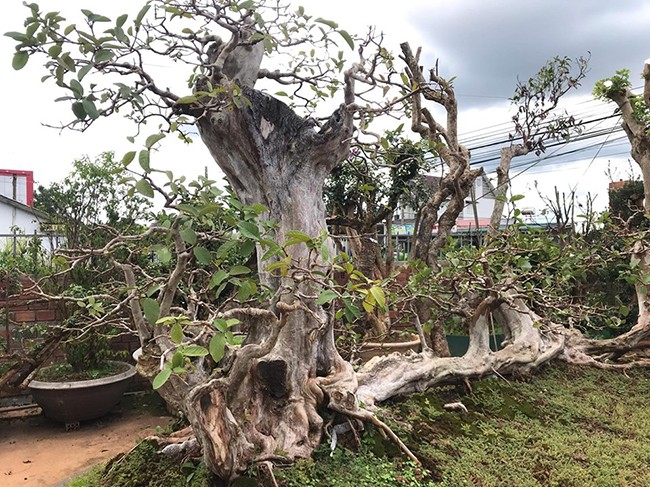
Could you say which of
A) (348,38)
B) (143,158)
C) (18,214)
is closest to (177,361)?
(143,158)

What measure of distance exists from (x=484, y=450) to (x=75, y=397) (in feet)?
9.58

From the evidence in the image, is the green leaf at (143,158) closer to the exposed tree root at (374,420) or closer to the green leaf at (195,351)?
the green leaf at (195,351)

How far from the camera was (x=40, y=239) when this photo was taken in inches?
165

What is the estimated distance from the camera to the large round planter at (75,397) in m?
3.28

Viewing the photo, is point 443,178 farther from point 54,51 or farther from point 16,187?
point 16,187

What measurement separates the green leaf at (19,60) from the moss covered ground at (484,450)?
1296 mm

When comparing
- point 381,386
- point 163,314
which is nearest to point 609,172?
point 381,386

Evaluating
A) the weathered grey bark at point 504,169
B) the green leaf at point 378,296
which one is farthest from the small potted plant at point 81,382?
the weathered grey bark at point 504,169

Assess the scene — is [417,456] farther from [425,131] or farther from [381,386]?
[425,131]

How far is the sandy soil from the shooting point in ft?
8.72

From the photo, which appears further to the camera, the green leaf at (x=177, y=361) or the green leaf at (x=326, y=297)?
the green leaf at (x=326, y=297)

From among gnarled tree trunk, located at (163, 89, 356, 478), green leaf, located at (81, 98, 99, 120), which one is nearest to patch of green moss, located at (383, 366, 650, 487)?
gnarled tree trunk, located at (163, 89, 356, 478)

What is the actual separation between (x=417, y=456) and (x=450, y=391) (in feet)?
2.59

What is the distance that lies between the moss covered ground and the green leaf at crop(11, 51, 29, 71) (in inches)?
51.0
